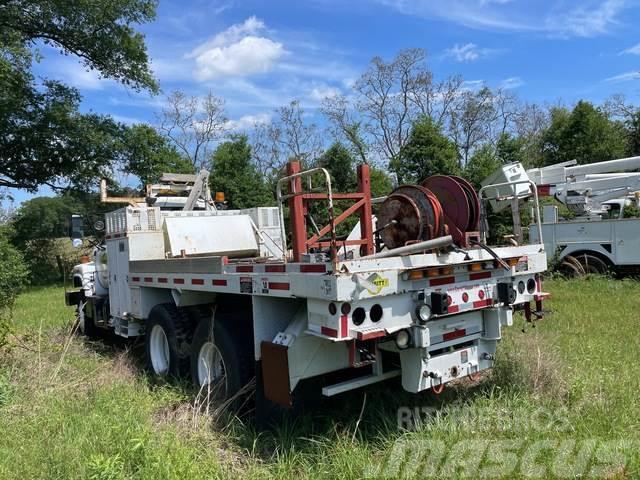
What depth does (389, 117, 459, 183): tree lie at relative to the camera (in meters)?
19.7

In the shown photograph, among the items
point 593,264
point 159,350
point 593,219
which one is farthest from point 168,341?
point 593,219

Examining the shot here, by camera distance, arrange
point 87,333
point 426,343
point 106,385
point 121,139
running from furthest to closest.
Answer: point 121,139 → point 87,333 → point 106,385 → point 426,343

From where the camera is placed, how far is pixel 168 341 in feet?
18.1

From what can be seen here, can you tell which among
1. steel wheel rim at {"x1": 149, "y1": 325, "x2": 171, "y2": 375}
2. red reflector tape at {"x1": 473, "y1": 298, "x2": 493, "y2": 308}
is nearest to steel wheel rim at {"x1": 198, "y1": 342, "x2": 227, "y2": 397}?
steel wheel rim at {"x1": 149, "y1": 325, "x2": 171, "y2": 375}

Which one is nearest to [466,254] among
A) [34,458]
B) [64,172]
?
[34,458]

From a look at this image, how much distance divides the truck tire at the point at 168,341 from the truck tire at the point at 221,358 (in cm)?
38

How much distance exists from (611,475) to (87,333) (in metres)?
7.80

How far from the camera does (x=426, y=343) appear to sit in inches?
145

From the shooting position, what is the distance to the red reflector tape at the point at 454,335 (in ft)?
13.2

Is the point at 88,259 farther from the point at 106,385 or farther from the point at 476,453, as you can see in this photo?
the point at 476,453

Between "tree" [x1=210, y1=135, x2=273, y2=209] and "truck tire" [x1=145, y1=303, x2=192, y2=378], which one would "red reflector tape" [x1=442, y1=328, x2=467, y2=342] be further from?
"tree" [x1=210, y1=135, x2=273, y2=209]

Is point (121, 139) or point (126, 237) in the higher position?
point (121, 139)

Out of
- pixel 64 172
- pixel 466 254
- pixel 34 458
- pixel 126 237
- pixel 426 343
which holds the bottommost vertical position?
pixel 34 458

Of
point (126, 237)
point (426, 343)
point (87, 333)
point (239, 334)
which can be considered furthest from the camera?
point (87, 333)
